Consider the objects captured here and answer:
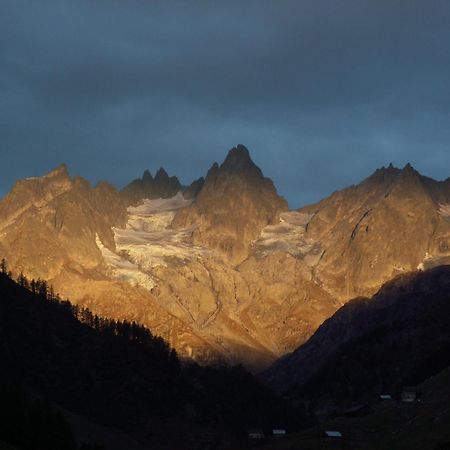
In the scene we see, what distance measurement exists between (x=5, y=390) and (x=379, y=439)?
6340 cm

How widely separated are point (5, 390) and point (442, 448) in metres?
71.6

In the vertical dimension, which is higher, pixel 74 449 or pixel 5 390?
pixel 5 390

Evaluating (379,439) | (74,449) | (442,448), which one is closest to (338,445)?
(379,439)

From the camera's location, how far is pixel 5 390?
613ft

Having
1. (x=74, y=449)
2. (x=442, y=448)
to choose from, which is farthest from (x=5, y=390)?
(x=442, y=448)

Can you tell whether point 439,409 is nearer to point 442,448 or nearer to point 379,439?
point 379,439

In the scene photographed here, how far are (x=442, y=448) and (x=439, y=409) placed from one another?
30213 millimetres

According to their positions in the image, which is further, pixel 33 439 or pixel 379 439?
pixel 379 439

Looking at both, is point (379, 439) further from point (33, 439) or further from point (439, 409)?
point (33, 439)

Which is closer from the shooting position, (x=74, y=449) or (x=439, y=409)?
(x=74, y=449)

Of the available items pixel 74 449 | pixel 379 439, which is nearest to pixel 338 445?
pixel 379 439

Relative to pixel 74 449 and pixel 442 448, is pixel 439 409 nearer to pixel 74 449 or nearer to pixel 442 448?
pixel 442 448

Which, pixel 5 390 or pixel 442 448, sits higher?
pixel 5 390

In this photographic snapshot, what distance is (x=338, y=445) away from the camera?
637 feet
